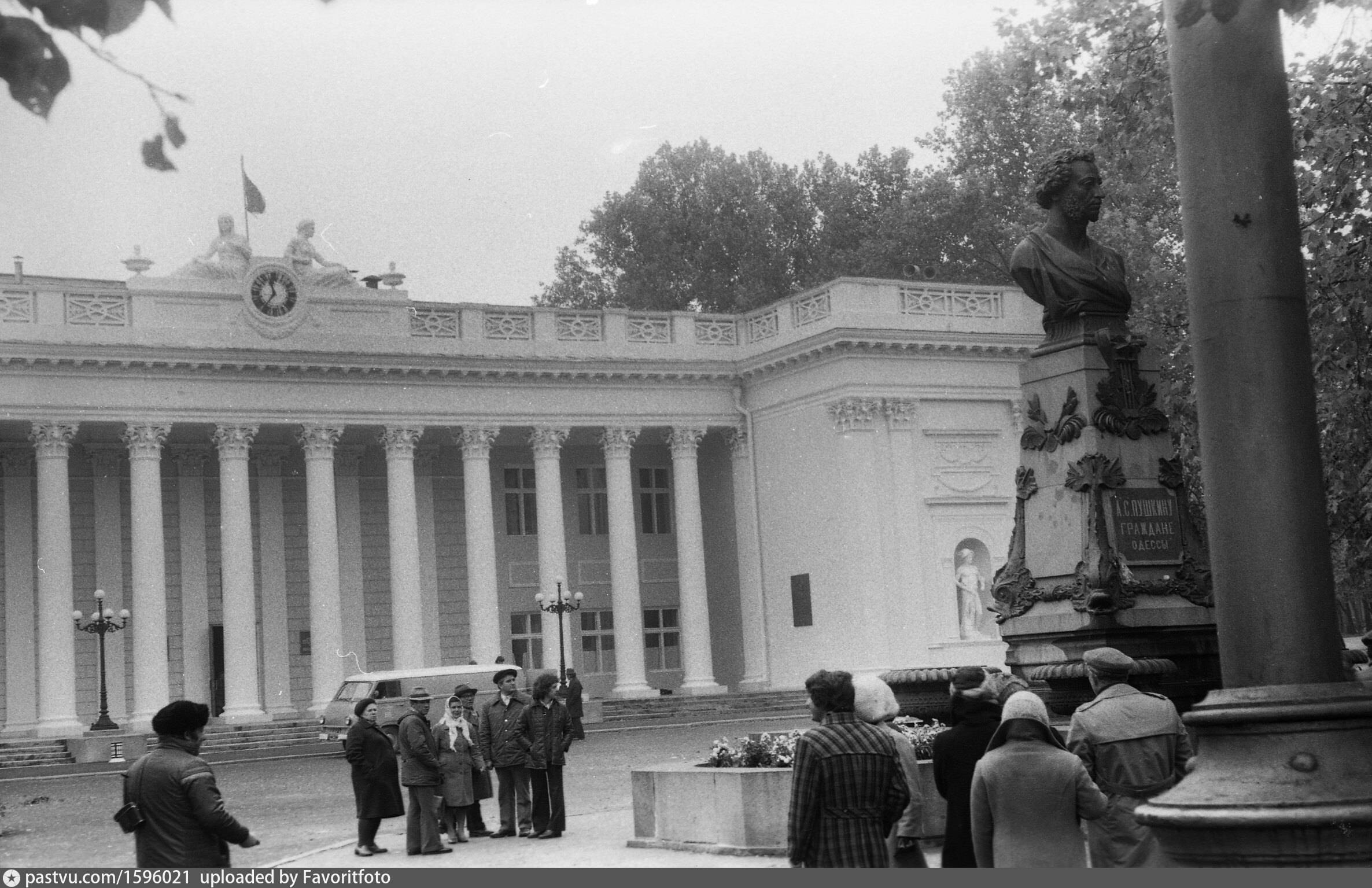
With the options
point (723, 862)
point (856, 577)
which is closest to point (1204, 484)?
point (723, 862)

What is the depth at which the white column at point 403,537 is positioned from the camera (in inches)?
1540

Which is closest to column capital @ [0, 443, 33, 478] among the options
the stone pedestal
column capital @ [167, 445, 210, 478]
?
column capital @ [167, 445, 210, 478]

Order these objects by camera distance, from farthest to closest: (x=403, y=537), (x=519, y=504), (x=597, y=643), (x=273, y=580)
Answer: (x=519, y=504) → (x=597, y=643) → (x=273, y=580) → (x=403, y=537)

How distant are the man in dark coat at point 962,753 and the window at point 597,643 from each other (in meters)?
35.7

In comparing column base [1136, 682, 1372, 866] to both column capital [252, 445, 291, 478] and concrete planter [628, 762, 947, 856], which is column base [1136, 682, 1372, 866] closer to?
concrete planter [628, 762, 947, 856]

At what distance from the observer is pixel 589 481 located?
44969 mm

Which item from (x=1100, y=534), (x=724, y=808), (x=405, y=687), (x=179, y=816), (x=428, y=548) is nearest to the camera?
(x=179, y=816)

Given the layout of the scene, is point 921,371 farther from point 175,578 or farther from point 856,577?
point 175,578

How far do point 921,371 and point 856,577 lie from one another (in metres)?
5.18

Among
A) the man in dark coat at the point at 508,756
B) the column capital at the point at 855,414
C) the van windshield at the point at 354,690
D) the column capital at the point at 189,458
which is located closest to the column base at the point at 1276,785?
the man in dark coat at the point at 508,756

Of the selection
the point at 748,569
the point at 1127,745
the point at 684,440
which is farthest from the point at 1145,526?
the point at 748,569

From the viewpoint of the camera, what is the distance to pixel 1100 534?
10820 millimetres

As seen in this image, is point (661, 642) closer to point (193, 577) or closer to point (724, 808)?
point (193, 577)

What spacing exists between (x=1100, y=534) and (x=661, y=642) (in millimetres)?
34132
